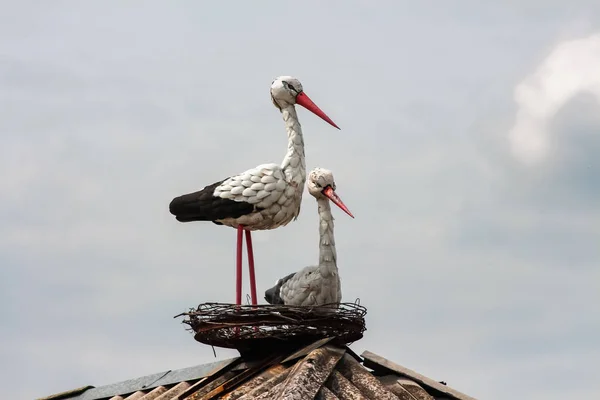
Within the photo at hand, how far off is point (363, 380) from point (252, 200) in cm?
256

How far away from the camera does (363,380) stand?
950cm

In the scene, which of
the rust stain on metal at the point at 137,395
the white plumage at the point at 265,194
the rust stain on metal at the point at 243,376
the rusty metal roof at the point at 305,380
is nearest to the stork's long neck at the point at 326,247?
the white plumage at the point at 265,194

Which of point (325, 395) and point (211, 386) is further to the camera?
point (211, 386)

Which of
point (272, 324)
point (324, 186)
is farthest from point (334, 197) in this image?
point (272, 324)

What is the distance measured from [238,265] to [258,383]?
2252mm

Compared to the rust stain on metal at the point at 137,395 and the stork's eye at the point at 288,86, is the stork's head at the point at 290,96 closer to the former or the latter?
the stork's eye at the point at 288,86

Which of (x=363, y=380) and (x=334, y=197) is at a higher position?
(x=334, y=197)

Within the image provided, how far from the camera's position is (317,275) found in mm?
11492

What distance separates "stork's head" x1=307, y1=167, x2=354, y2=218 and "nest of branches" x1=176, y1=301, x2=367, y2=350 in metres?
1.46

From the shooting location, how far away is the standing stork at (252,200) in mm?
11445

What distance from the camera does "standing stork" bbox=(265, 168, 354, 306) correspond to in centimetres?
1137

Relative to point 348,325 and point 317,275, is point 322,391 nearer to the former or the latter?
point 348,325

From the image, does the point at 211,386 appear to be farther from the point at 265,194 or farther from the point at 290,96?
the point at 290,96

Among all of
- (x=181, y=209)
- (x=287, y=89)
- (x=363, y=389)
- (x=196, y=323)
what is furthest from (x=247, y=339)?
(x=287, y=89)
